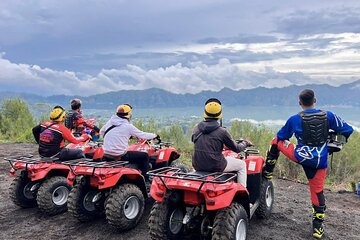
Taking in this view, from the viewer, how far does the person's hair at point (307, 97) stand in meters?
5.97

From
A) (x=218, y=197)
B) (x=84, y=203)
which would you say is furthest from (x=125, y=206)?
(x=218, y=197)

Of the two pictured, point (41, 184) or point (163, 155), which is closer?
point (41, 184)

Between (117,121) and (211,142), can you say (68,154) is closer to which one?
(117,121)

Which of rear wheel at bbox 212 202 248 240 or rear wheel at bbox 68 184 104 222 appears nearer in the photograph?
rear wheel at bbox 212 202 248 240

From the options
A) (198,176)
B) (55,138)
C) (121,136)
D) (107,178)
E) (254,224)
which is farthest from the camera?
(55,138)

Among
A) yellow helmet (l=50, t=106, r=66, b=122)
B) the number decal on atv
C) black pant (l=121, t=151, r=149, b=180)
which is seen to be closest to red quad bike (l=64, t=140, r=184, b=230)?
black pant (l=121, t=151, r=149, b=180)

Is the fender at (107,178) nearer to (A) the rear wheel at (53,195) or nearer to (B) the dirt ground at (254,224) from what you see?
(B) the dirt ground at (254,224)

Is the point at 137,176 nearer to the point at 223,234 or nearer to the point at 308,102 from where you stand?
the point at 223,234

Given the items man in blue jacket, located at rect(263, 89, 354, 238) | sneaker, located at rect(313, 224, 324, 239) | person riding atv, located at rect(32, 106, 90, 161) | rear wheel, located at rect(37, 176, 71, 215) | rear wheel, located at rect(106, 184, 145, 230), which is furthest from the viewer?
person riding atv, located at rect(32, 106, 90, 161)

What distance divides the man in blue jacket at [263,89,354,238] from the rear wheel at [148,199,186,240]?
203cm

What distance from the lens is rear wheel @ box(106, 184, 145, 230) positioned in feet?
20.6

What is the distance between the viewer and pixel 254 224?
667cm

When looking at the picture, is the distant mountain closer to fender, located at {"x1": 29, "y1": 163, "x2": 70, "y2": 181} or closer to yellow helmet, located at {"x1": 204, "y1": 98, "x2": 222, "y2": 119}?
fender, located at {"x1": 29, "y1": 163, "x2": 70, "y2": 181}

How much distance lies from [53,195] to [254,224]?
12.5 feet
